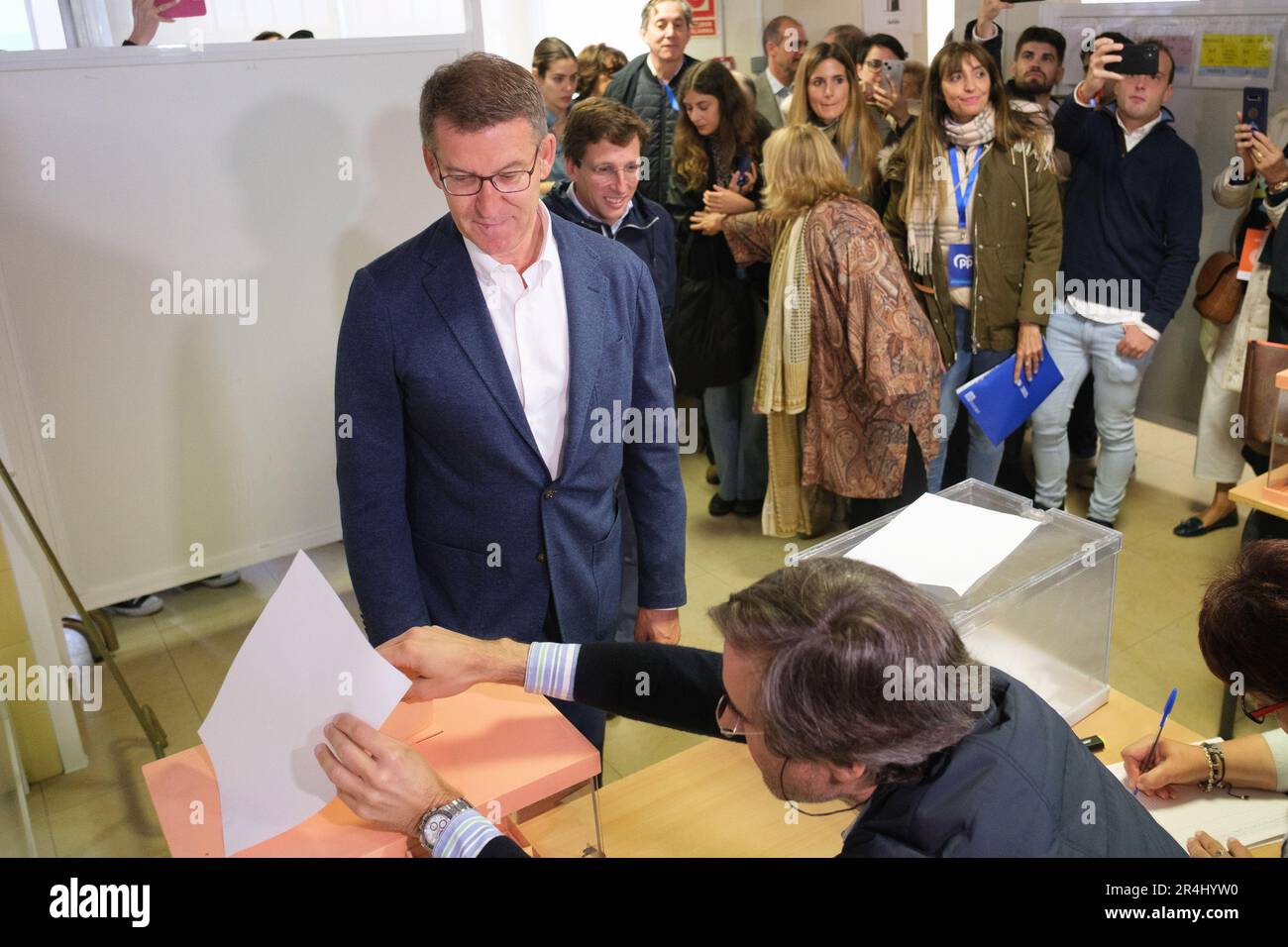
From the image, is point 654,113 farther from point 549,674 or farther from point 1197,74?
point 549,674

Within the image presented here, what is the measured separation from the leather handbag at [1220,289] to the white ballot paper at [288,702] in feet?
12.1

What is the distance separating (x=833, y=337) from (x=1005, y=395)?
28.2 inches

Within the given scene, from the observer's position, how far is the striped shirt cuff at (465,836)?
1.30 m

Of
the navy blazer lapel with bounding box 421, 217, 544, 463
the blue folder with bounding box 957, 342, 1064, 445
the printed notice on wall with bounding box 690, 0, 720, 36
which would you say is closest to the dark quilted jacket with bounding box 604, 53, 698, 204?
the blue folder with bounding box 957, 342, 1064, 445

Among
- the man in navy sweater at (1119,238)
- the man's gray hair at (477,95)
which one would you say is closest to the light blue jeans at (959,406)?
the man in navy sweater at (1119,238)

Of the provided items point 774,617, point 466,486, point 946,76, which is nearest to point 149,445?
point 466,486

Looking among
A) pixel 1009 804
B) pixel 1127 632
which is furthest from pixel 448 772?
pixel 1127 632

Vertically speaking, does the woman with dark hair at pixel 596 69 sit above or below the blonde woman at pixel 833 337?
above

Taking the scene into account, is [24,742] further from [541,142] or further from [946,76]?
[946,76]

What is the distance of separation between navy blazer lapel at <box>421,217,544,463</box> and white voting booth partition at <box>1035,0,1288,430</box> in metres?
3.34

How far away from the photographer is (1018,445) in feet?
15.1

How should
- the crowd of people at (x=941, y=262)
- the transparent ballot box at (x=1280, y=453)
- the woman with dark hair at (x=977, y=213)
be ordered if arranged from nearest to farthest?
the transparent ballot box at (x=1280, y=453)
the crowd of people at (x=941, y=262)
the woman with dark hair at (x=977, y=213)

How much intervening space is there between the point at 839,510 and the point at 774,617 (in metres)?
3.39

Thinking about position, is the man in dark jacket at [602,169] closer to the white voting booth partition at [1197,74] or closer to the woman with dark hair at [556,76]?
the woman with dark hair at [556,76]
